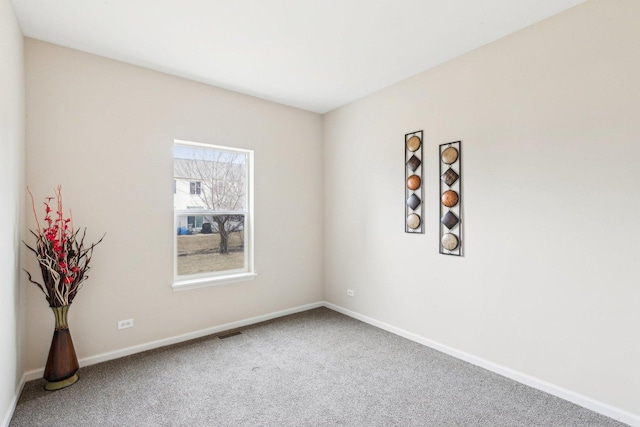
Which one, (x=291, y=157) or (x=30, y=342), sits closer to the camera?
(x=30, y=342)

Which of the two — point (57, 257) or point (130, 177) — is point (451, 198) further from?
point (57, 257)

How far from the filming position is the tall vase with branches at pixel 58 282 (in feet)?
7.95

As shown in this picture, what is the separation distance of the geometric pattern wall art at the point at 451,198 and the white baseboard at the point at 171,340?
222 cm

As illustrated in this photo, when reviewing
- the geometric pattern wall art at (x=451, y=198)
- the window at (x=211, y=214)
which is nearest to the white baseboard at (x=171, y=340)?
the window at (x=211, y=214)

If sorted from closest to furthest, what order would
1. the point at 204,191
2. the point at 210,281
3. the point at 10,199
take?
the point at 10,199, the point at 210,281, the point at 204,191

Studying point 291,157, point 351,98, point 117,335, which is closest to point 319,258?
point 291,157

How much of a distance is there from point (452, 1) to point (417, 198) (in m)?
1.70

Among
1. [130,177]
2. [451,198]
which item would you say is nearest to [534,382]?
[451,198]

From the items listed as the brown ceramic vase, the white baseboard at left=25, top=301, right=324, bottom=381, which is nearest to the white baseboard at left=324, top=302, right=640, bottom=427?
the white baseboard at left=25, top=301, right=324, bottom=381

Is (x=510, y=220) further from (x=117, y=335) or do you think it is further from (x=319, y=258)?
(x=117, y=335)

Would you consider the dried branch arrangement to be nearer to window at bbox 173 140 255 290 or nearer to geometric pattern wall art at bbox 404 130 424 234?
window at bbox 173 140 255 290

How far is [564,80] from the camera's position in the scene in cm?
231

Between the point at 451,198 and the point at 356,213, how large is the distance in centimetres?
134

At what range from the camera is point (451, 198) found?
2.97 meters
